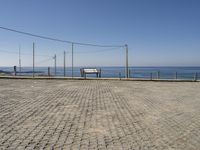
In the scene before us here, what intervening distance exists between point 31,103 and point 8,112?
1933 mm

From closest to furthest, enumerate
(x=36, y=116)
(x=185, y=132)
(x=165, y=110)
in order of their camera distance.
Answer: (x=185, y=132), (x=36, y=116), (x=165, y=110)

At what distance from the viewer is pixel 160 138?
20.6ft

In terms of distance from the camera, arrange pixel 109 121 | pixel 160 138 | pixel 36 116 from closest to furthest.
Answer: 1. pixel 160 138
2. pixel 109 121
3. pixel 36 116

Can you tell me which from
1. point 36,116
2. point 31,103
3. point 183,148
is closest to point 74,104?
point 31,103

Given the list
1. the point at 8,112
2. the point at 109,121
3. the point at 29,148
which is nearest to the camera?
the point at 29,148

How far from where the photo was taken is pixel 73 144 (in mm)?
5707

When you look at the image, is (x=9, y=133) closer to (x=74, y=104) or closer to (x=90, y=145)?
(x=90, y=145)

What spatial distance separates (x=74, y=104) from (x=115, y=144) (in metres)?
5.16

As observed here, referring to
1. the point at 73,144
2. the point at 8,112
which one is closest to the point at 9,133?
the point at 73,144

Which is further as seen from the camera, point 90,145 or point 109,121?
point 109,121

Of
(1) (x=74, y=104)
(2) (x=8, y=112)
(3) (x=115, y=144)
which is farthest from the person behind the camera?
(1) (x=74, y=104)

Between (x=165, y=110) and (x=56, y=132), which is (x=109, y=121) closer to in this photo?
(x=56, y=132)

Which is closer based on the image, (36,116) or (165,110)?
(36,116)

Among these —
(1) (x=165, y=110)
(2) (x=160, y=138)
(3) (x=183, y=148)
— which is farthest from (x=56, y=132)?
(1) (x=165, y=110)
